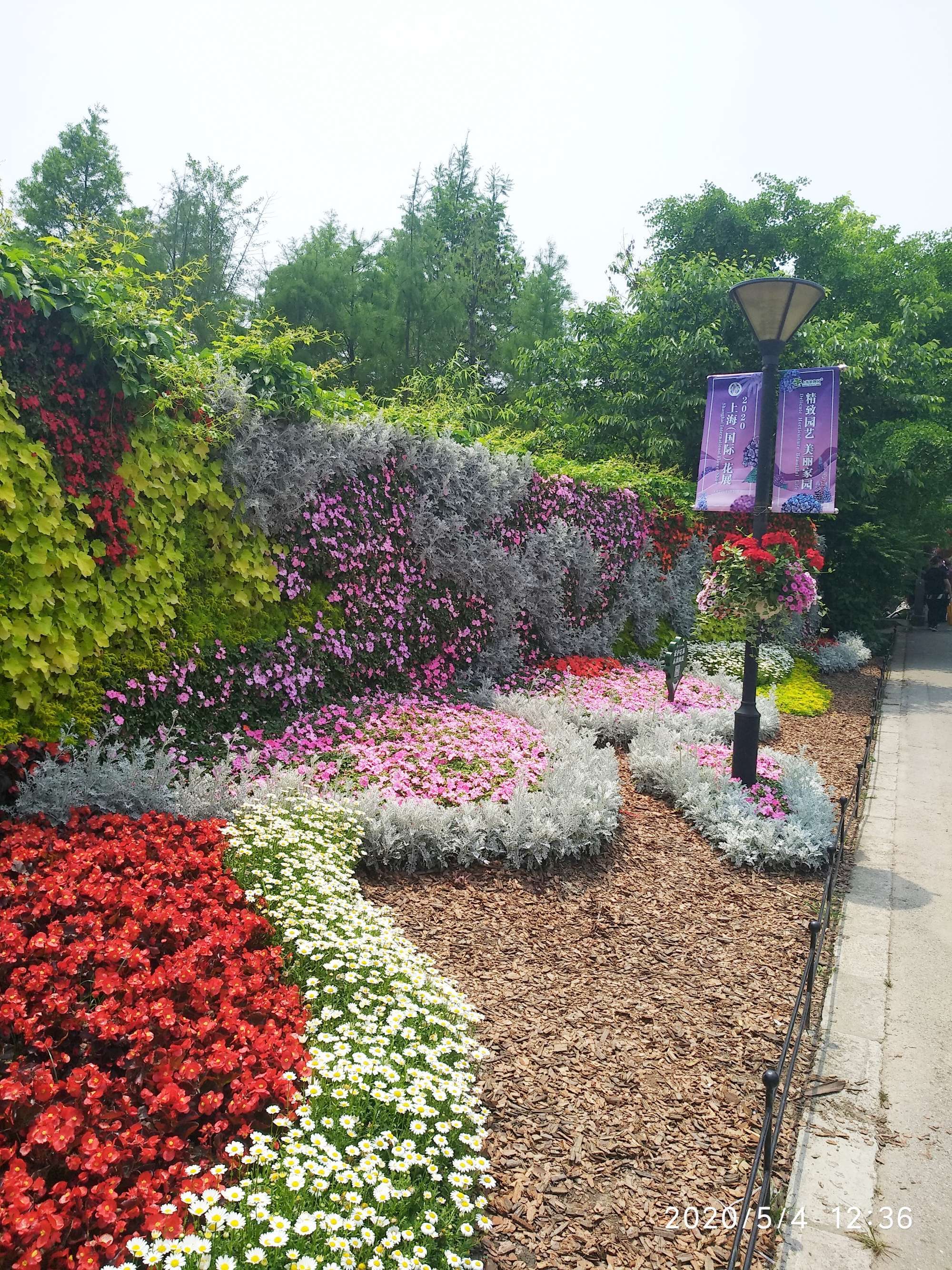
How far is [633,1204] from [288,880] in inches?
75.4

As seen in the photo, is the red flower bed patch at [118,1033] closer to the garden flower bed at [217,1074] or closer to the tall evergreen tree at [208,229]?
the garden flower bed at [217,1074]

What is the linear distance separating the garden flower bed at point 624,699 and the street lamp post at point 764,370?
147 cm

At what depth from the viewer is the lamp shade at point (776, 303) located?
17.5ft

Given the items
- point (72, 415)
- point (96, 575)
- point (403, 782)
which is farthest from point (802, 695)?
point (72, 415)

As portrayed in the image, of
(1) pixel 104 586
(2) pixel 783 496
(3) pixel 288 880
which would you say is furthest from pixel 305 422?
(2) pixel 783 496

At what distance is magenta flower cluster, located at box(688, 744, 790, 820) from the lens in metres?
5.55

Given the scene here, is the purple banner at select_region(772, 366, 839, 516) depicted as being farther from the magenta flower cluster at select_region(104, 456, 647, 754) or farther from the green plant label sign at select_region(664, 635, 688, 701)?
the magenta flower cluster at select_region(104, 456, 647, 754)

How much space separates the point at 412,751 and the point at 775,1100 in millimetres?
3364

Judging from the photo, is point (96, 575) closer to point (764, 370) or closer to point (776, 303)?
point (764, 370)

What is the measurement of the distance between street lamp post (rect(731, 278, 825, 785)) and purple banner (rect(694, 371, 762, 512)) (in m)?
5.49

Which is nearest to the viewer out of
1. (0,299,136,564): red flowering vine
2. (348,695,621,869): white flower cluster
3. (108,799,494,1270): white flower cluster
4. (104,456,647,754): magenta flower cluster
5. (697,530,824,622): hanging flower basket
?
(108,799,494,1270): white flower cluster

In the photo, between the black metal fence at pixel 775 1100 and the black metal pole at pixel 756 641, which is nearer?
the black metal fence at pixel 775 1100
